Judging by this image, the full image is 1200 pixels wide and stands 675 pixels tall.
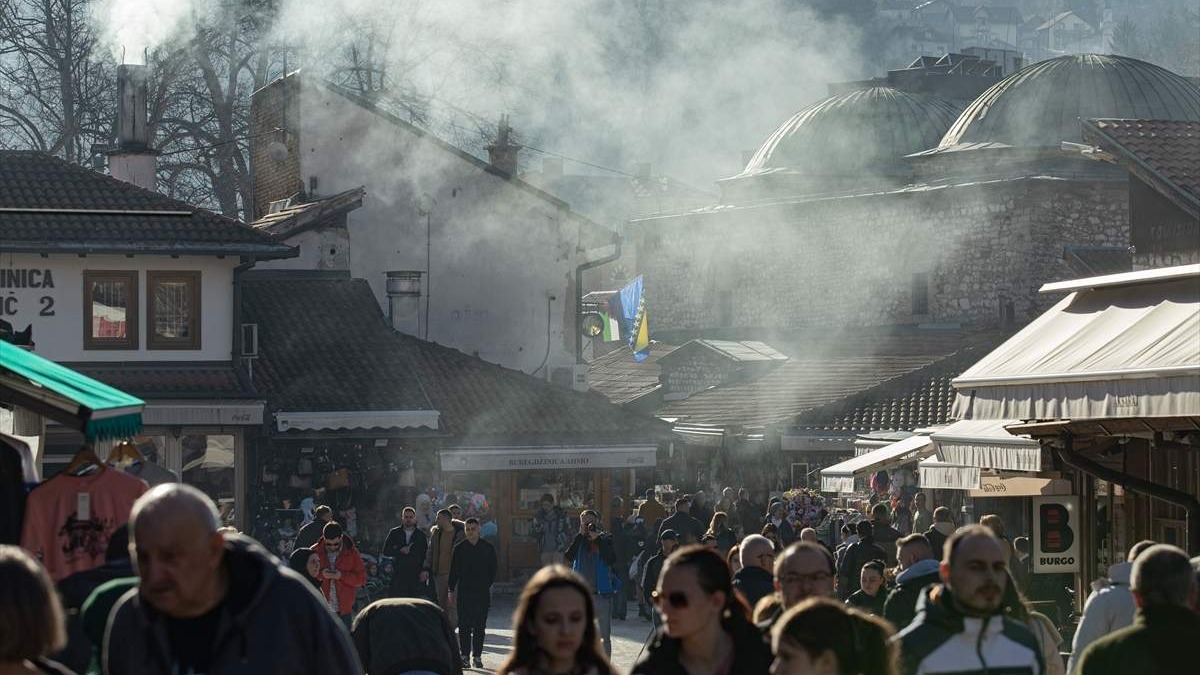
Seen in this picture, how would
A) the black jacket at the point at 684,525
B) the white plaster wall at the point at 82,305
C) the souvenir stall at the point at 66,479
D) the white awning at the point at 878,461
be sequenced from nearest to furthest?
the souvenir stall at the point at 66,479 < the white awning at the point at 878,461 < the black jacket at the point at 684,525 < the white plaster wall at the point at 82,305

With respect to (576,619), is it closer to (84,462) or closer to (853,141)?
(84,462)

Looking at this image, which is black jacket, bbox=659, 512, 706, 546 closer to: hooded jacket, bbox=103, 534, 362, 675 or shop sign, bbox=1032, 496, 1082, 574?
shop sign, bbox=1032, 496, 1082, 574

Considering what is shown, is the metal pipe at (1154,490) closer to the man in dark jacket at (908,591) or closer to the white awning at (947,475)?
the man in dark jacket at (908,591)

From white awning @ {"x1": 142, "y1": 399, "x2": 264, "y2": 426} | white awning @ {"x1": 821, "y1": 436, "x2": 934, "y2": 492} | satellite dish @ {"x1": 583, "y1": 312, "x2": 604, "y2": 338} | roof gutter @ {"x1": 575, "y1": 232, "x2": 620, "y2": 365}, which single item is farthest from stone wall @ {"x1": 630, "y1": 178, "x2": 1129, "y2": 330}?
white awning @ {"x1": 142, "y1": 399, "x2": 264, "y2": 426}

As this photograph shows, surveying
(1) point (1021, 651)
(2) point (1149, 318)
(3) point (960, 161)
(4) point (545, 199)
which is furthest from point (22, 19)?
(1) point (1021, 651)

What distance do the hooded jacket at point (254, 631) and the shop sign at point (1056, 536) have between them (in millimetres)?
10167

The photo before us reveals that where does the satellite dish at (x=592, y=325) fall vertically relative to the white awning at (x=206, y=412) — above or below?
above

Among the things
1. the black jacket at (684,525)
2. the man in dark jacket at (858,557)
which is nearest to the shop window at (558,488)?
the black jacket at (684,525)

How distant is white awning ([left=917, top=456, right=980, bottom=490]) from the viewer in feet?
59.5

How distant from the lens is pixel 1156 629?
6.50 m

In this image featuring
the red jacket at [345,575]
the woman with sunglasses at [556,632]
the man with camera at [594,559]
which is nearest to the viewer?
the woman with sunglasses at [556,632]

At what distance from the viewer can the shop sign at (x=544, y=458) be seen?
2991cm

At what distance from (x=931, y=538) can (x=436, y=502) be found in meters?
14.2

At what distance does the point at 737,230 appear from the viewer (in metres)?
52.9
